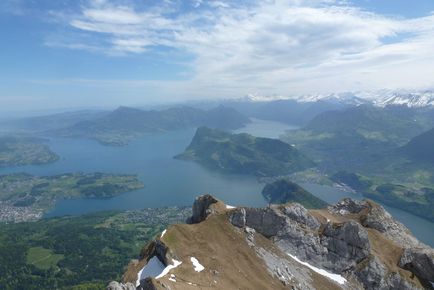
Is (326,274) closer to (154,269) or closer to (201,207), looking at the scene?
(201,207)

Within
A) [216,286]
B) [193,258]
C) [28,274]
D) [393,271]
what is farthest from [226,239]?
[28,274]

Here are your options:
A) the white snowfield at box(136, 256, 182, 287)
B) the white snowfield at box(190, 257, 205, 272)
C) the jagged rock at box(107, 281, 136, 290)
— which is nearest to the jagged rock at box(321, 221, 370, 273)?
the white snowfield at box(190, 257, 205, 272)

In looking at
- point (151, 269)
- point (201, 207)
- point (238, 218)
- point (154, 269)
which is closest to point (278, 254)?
point (238, 218)

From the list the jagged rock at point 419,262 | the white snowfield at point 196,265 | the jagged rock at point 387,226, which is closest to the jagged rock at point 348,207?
the jagged rock at point 387,226

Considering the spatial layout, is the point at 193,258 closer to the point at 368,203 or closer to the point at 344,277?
the point at 344,277

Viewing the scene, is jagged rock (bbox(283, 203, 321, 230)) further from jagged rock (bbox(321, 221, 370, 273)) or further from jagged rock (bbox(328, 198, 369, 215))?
jagged rock (bbox(328, 198, 369, 215))

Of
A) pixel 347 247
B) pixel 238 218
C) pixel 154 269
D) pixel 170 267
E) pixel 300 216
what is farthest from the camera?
pixel 300 216

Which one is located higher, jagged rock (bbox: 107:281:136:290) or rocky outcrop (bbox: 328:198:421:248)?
jagged rock (bbox: 107:281:136:290)
